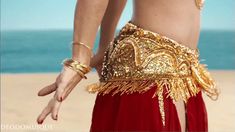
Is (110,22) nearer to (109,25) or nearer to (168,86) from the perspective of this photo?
(109,25)

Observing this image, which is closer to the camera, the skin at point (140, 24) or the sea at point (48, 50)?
the skin at point (140, 24)

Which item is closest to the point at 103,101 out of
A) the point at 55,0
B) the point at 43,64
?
the point at 43,64

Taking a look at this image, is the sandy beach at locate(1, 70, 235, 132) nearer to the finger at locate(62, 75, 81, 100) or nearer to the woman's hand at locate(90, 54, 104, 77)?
the woman's hand at locate(90, 54, 104, 77)

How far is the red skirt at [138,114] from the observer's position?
3.32ft

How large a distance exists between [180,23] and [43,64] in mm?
7804

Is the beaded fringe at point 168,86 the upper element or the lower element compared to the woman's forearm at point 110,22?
lower

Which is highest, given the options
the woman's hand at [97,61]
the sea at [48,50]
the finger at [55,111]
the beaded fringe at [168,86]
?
the sea at [48,50]

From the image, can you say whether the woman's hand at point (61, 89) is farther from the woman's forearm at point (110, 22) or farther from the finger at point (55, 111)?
the woman's forearm at point (110, 22)

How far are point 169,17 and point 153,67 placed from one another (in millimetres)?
116

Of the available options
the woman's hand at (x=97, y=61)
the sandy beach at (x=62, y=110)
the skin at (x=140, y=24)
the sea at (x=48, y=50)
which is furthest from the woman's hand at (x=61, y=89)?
the sea at (x=48, y=50)

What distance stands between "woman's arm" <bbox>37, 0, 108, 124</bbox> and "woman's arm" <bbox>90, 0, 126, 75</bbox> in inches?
8.7

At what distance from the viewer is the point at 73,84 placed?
98 cm

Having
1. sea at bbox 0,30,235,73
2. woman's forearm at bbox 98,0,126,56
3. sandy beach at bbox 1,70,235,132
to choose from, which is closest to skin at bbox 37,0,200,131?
woman's forearm at bbox 98,0,126,56

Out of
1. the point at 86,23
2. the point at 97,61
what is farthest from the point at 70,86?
the point at 97,61
